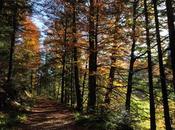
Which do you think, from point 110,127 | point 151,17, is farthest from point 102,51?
point 110,127

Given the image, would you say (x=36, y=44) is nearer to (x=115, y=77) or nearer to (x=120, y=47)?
(x=115, y=77)

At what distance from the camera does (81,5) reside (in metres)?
21.1

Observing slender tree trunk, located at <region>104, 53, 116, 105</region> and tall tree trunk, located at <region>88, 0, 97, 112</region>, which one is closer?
tall tree trunk, located at <region>88, 0, 97, 112</region>

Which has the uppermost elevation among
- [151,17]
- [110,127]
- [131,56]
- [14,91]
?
[151,17]

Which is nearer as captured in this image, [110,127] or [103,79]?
[110,127]

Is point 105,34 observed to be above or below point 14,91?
above

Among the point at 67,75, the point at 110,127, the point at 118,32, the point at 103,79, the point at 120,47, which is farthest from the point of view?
the point at 67,75

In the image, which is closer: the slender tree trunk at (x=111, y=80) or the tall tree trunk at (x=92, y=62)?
the tall tree trunk at (x=92, y=62)

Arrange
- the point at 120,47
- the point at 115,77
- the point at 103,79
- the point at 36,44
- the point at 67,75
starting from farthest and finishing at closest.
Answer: the point at 36,44 → the point at 67,75 → the point at 115,77 → the point at 103,79 → the point at 120,47

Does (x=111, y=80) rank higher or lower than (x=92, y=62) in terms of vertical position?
lower

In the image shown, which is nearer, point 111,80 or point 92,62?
point 92,62

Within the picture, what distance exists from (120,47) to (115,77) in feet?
14.6

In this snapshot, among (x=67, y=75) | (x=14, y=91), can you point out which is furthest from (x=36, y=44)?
(x=14, y=91)

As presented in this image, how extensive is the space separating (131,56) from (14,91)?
30.7ft
